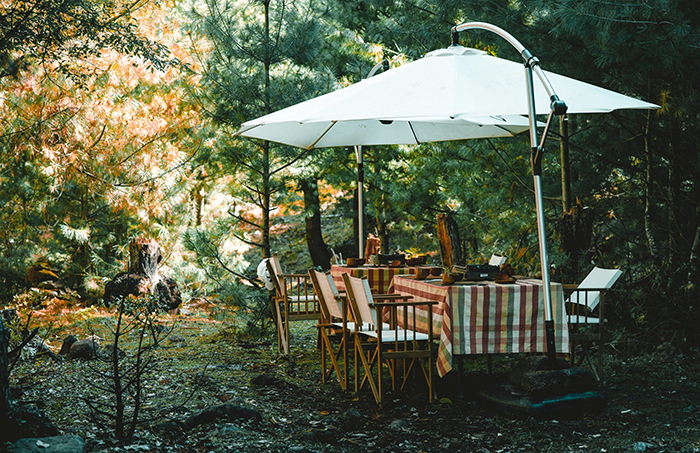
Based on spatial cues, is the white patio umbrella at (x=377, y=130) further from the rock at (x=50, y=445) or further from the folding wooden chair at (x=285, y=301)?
the rock at (x=50, y=445)

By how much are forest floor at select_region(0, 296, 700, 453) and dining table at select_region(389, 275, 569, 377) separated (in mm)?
410

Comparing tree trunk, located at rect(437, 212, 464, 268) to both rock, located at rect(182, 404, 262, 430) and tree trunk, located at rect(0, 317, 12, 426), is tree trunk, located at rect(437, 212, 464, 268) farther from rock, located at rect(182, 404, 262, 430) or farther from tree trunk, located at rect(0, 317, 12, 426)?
tree trunk, located at rect(0, 317, 12, 426)

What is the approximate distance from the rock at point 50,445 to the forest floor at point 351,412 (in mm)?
265

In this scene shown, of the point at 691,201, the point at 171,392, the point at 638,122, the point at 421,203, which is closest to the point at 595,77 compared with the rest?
the point at 638,122

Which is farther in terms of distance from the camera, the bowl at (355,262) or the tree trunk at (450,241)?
the tree trunk at (450,241)

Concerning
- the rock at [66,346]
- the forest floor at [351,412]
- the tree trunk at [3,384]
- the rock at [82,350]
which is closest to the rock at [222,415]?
the forest floor at [351,412]

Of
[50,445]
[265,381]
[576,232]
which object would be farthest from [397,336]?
[576,232]

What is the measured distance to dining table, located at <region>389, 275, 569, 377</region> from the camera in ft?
14.7

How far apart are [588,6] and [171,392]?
13.7 feet

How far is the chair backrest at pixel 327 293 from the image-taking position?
4.80 meters

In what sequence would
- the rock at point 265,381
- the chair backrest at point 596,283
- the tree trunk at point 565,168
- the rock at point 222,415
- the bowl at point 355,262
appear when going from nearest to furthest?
the rock at point 222,415, the chair backrest at point 596,283, the rock at point 265,381, the bowl at point 355,262, the tree trunk at point 565,168

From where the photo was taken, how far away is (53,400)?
176 inches

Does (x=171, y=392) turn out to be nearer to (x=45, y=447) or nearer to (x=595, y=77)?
(x=45, y=447)

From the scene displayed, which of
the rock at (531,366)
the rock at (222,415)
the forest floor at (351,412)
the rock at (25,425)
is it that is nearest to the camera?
the rock at (25,425)
